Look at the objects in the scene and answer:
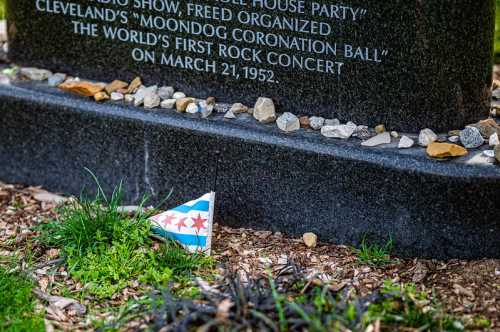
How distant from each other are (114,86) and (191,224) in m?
1.02

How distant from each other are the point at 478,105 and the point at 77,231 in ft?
6.69

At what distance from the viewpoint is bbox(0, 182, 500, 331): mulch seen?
4.04 meters

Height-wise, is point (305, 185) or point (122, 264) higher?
point (305, 185)

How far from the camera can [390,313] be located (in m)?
3.58

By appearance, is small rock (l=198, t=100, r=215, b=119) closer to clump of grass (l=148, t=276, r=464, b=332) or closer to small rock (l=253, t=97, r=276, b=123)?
small rock (l=253, t=97, r=276, b=123)

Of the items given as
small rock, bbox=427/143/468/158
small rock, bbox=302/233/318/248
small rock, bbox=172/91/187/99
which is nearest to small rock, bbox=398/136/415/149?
small rock, bbox=427/143/468/158

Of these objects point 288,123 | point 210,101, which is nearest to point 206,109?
point 210,101

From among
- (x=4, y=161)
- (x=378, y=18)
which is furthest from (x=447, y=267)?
(x=4, y=161)

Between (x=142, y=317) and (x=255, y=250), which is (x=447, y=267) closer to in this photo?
(x=255, y=250)

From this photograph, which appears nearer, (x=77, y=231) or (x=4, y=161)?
(x=77, y=231)

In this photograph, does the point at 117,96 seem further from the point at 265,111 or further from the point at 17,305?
the point at 17,305

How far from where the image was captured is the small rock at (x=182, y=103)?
486 cm

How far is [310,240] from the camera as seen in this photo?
464 cm

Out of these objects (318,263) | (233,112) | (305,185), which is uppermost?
(233,112)
